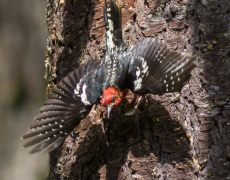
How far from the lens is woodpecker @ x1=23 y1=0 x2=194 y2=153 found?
129 inches

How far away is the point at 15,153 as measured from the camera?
713 cm

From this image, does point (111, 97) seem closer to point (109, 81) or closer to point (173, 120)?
point (109, 81)

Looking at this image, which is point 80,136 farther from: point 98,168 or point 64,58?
point 64,58

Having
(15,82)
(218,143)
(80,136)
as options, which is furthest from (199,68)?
(15,82)

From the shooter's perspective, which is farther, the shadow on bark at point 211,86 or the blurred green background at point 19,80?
the blurred green background at point 19,80

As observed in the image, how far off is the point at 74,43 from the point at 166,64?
56cm

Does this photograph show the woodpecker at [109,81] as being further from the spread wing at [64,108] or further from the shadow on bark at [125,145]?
the shadow on bark at [125,145]

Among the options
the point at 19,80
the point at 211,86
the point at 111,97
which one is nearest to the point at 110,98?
the point at 111,97

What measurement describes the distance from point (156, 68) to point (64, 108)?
0.48m

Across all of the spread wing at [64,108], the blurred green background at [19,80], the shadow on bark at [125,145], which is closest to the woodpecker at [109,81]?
the spread wing at [64,108]

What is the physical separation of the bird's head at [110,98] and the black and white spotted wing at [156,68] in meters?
0.08

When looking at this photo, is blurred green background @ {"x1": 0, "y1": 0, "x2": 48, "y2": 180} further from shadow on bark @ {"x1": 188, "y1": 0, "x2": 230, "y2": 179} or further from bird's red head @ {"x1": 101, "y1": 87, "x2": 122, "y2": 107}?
shadow on bark @ {"x1": 188, "y1": 0, "x2": 230, "y2": 179}

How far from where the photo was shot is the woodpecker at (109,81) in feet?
10.8

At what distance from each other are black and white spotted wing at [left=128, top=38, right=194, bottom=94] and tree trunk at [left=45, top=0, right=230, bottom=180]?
0.06 m
